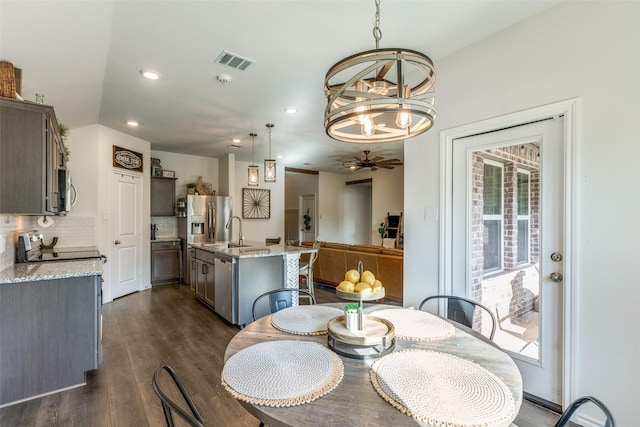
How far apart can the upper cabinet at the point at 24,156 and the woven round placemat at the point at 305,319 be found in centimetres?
205

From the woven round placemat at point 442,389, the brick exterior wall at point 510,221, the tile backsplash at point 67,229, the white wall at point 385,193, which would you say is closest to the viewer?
the woven round placemat at point 442,389

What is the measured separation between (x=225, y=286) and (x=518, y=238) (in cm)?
306

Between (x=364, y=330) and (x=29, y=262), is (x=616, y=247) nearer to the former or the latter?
(x=364, y=330)

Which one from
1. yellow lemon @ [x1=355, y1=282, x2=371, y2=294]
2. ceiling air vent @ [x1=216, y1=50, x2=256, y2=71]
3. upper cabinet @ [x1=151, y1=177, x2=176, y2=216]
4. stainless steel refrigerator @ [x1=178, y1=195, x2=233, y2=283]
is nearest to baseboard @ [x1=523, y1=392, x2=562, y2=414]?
yellow lemon @ [x1=355, y1=282, x2=371, y2=294]

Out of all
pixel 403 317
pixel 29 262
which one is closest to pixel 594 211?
pixel 403 317

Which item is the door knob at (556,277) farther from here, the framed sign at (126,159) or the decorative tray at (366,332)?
the framed sign at (126,159)

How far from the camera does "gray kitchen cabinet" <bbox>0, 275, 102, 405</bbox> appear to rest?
2.06 metres

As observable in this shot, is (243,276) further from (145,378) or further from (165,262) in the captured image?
(165,262)

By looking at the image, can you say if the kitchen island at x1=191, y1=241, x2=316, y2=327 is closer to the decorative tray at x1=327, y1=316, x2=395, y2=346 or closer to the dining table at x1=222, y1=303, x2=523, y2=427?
the dining table at x1=222, y1=303, x2=523, y2=427

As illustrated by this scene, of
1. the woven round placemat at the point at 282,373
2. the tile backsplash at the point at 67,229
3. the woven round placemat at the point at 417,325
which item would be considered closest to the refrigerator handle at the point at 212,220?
the tile backsplash at the point at 67,229

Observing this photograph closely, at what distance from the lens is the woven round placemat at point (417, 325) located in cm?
139

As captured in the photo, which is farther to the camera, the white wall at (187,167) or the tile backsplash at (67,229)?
the white wall at (187,167)

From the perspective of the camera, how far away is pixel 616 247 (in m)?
1.76

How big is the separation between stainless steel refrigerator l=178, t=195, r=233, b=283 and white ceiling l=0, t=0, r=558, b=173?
94.1 inches
